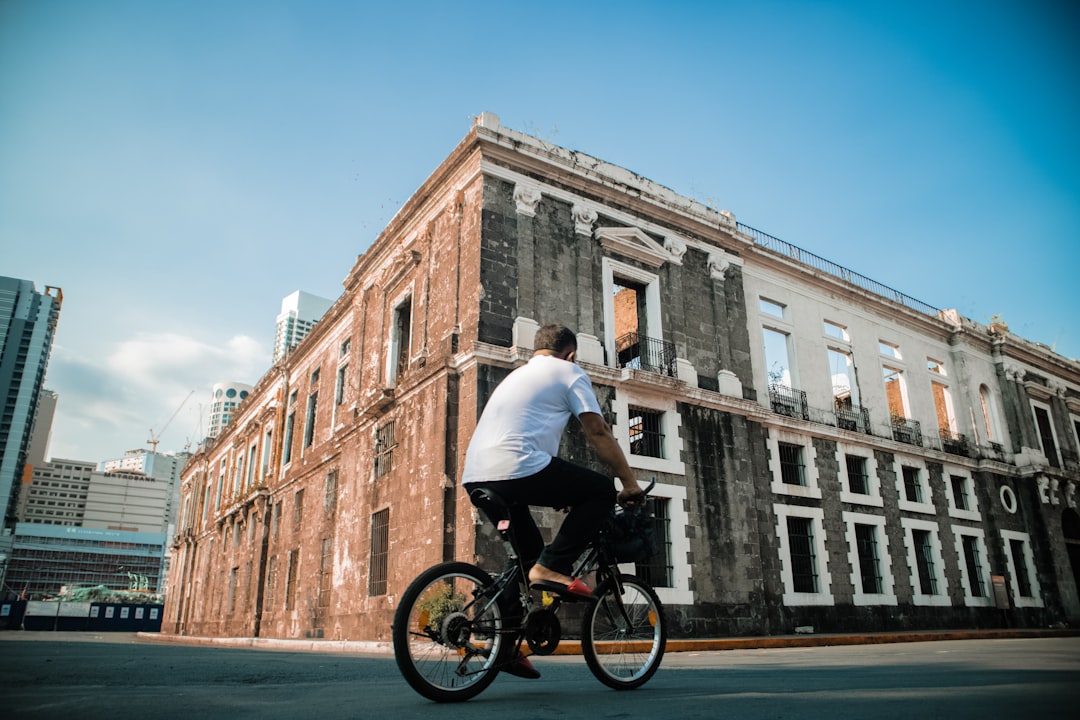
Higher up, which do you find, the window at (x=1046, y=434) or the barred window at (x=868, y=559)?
the window at (x=1046, y=434)

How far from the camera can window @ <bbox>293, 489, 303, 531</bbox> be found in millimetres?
22656

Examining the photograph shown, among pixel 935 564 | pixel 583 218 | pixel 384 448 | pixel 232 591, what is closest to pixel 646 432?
pixel 583 218

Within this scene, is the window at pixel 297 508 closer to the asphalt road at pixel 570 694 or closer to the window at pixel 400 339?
the window at pixel 400 339

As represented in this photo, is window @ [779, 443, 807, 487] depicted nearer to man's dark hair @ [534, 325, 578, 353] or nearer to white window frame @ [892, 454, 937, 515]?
white window frame @ [892, 454, 937, 515]

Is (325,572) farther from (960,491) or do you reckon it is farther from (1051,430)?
(1051,430)

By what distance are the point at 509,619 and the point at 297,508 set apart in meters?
21.3

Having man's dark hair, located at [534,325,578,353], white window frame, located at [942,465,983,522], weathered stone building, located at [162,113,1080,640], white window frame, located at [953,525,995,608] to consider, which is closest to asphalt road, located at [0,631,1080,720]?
man's dark hair, located at [534,325,578,353]

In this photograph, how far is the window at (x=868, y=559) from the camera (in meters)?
17.5

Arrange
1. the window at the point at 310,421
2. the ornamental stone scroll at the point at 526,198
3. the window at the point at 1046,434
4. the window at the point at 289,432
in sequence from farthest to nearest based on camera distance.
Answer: the window at the point at 289,432
the window at the point at 1046,434
the window at the point at 310,421
the ornamental stone scroll at the point at 526,198

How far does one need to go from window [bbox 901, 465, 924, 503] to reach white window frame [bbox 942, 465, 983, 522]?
1137mm

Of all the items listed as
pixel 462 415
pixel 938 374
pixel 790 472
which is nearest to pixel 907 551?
pixel 790 472

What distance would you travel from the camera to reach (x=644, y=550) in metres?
3.82

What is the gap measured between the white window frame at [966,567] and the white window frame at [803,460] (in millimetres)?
5895

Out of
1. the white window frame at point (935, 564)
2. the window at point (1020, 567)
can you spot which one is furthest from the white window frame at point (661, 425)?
the window at point (1020, 567)
